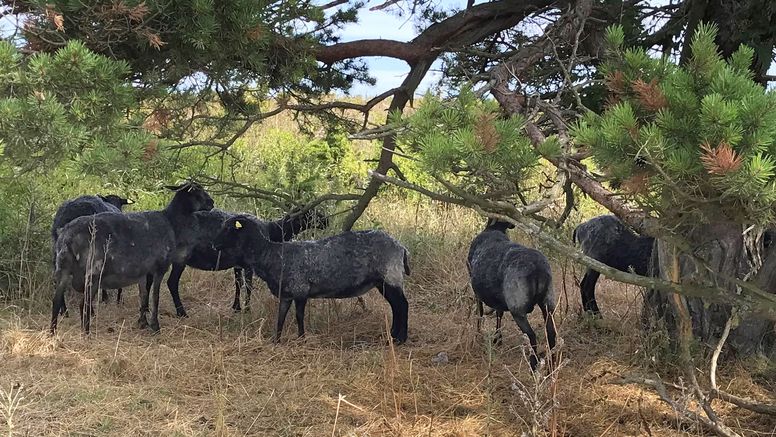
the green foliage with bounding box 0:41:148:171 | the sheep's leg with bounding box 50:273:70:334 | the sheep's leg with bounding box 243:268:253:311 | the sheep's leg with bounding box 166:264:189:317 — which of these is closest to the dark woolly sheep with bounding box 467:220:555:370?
the sheep's leg with bounding box 243:268:253:311

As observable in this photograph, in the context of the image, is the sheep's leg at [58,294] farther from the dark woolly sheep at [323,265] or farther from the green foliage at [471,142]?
the green foliage at [471,142]

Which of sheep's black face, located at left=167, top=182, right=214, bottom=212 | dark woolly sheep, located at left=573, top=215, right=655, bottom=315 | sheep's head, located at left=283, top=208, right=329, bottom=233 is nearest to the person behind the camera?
dark woolly sheep, located at left=573, top=215, right=655, bottom=315

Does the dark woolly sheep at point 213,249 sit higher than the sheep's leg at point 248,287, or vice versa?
the dark woolly sheep at point 213,249

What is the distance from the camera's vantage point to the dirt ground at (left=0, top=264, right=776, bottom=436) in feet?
15.8

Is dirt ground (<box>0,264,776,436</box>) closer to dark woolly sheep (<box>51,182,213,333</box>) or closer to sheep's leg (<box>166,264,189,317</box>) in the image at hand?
sheep's leg (<box>166,264,189,317</box>)

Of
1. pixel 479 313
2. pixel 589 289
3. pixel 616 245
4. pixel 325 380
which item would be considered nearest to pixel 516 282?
pixel 479 313

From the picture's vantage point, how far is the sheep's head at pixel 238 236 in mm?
→ 6969

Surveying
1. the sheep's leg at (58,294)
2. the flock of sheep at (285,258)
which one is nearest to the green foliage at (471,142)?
the flock of sheep at (285,258)

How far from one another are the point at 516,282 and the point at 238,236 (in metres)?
2.56

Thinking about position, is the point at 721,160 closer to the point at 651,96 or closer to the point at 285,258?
the point at 651,96

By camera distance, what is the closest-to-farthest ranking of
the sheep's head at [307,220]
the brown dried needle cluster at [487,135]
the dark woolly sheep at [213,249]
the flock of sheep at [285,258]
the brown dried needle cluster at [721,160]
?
the brown dried needle cluster at [721,160] → the brown dried needle cluster at [487,135] → the flock of sheep at [285,258] → the dark woolly sheep at [213,249] → the sheep's head at [307,220]

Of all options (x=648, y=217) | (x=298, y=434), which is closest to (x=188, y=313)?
(x=298, y=434)

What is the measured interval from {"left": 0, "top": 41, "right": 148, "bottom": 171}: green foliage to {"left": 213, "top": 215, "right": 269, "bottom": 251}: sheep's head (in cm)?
253

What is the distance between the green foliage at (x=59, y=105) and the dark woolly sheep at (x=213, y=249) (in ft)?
9.61
